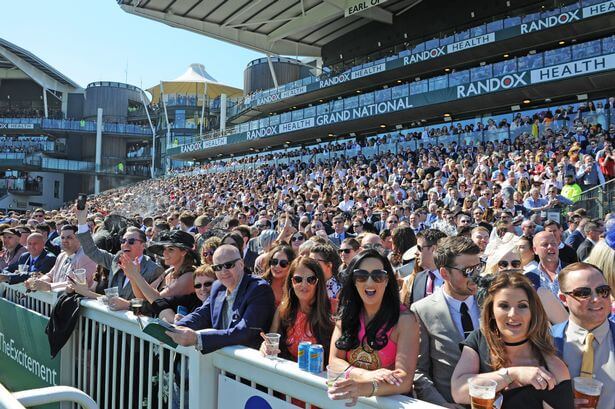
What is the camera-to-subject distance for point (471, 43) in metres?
25.5

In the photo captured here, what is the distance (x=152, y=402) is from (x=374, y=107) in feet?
85.3

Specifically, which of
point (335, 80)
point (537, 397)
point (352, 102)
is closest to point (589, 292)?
point (537, 397)

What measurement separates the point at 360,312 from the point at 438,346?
0.54 meters

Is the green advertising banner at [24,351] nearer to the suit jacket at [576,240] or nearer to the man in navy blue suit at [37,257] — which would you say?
the man in navy blue suit at [37,257]

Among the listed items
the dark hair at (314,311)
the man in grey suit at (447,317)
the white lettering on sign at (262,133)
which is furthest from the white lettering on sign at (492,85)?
the dark hair at (314,311)

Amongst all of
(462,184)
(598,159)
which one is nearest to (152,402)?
(462,184)

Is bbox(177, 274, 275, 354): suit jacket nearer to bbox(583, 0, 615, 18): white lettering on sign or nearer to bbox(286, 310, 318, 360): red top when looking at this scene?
bbox(286, 310, 318, 360): red top

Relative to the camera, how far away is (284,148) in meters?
39.1

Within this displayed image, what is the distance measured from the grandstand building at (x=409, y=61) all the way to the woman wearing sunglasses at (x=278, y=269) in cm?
1635

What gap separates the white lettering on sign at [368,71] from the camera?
3031 cm

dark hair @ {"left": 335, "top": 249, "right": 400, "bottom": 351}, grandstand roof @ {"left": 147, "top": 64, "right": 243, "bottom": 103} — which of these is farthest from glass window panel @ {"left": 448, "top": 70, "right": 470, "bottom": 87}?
grandstand roof @ {"left": 147, "top": 64, "right": 243, "bottom": 103}

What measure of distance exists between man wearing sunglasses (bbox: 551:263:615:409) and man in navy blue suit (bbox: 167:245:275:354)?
1.81m

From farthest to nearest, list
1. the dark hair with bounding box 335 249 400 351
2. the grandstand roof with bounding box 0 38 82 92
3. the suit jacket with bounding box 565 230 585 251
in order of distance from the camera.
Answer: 1. the grandstand roof with bounding box 0 38 82 92
2. the suit jacket with bounding box 565 230 585 251
3. the dark hair with bounding box 335 249 400 351

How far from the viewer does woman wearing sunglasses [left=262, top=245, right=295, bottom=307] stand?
428 cm
